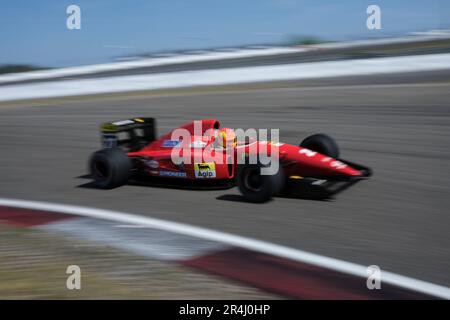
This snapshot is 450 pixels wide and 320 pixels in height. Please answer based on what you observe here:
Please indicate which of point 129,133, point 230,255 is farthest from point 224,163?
point 230,255

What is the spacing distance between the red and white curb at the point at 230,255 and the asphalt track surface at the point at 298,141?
20cm

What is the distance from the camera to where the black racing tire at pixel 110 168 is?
6652mm

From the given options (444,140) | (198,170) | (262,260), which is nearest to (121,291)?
(262,260)

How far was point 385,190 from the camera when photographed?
237 inches

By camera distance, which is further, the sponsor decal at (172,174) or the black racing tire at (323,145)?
the black racing tire at (323,145)

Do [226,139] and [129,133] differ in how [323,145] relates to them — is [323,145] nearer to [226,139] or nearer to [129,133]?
[226,139]

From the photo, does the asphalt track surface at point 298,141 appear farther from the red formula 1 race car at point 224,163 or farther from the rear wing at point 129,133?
the rear wing at point 129,133

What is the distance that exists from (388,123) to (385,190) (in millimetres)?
4072

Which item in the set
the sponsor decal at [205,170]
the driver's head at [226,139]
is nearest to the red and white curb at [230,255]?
the sponsor decal at [205,170]

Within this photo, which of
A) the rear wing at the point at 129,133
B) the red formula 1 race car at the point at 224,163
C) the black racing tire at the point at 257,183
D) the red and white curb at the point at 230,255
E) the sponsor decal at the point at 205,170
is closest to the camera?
the red and white curb at the point at 230,255

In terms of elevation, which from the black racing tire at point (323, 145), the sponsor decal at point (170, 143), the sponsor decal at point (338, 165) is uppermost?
the sponsor decal at point (170, 143)

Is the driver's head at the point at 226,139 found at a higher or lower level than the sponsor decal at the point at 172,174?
higher

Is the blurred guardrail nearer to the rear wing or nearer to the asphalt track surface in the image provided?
the asphalt track surface

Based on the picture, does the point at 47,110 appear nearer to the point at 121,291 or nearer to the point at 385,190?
the point at 385,190
